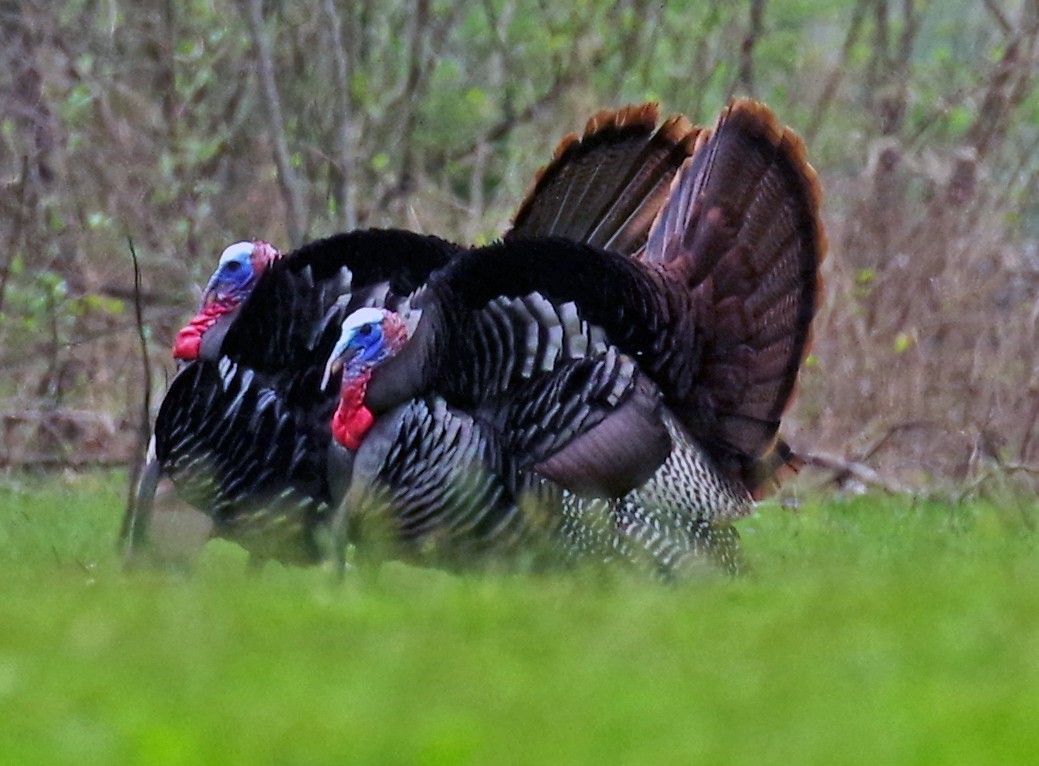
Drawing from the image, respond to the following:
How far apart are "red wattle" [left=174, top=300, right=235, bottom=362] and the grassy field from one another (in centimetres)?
156

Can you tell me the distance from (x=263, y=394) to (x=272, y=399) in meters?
0.04

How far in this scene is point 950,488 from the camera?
1000 cm

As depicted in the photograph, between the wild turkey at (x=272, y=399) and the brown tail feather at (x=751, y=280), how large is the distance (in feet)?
3.08

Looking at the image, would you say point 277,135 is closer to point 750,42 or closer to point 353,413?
point 750,42

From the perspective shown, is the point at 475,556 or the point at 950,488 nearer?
the point at 475,556

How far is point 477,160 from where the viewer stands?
489 inches

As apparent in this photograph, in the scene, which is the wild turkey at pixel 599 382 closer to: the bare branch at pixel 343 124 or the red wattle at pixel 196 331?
the red wattle at pixel 196 331

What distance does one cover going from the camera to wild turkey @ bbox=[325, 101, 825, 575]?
22.1ft

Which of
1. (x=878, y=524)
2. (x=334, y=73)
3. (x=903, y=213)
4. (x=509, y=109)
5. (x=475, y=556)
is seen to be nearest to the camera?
(x=475, y=556)

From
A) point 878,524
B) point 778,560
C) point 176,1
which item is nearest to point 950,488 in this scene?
point 878,524

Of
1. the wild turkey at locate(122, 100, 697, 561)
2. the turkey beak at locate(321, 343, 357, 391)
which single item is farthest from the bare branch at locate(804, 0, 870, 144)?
the turkey beak at locate(321, 343, 357, 391)

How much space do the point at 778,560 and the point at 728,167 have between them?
1.41 metres

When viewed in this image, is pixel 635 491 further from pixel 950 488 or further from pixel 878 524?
pixel 950 488

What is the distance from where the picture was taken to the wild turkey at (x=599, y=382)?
22.1 ft
